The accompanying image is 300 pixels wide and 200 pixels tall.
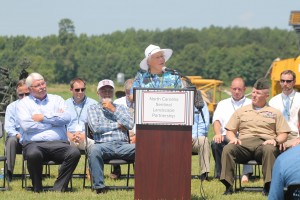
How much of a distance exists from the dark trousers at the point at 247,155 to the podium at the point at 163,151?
1.33 meters

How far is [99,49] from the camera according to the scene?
460 feet

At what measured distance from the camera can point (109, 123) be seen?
9547 millimetres

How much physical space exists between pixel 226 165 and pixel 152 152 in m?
1.55

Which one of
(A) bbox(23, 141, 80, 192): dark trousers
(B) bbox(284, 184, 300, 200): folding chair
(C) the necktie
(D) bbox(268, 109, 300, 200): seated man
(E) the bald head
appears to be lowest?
(A) bbox(23, 141, 80, 192): dark trousers

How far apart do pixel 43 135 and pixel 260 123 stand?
8.69ft

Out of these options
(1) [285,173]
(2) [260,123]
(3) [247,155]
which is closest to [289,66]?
(2) [260,123]

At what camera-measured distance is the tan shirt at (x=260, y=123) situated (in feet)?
30.7

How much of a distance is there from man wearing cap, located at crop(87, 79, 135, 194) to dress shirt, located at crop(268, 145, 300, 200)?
17.9 feet

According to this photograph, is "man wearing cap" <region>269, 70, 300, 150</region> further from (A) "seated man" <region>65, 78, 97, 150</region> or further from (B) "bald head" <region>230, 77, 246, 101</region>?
(A) "seated man" <region>65, 78, 97, 150</region>

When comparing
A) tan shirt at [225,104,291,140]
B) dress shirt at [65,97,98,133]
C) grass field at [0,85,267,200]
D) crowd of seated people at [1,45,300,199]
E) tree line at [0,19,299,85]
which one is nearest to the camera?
grass field at [0,85,267,200]

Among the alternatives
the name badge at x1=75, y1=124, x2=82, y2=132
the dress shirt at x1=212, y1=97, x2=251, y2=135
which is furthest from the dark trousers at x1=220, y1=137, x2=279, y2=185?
the name badge at x1=75, y1=124, x2=82, y2=132

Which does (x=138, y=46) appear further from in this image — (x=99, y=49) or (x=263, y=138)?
(x=263, y=138)

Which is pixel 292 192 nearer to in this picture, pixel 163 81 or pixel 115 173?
pixel 163 81

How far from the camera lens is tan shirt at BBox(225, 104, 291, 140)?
30.7ft
